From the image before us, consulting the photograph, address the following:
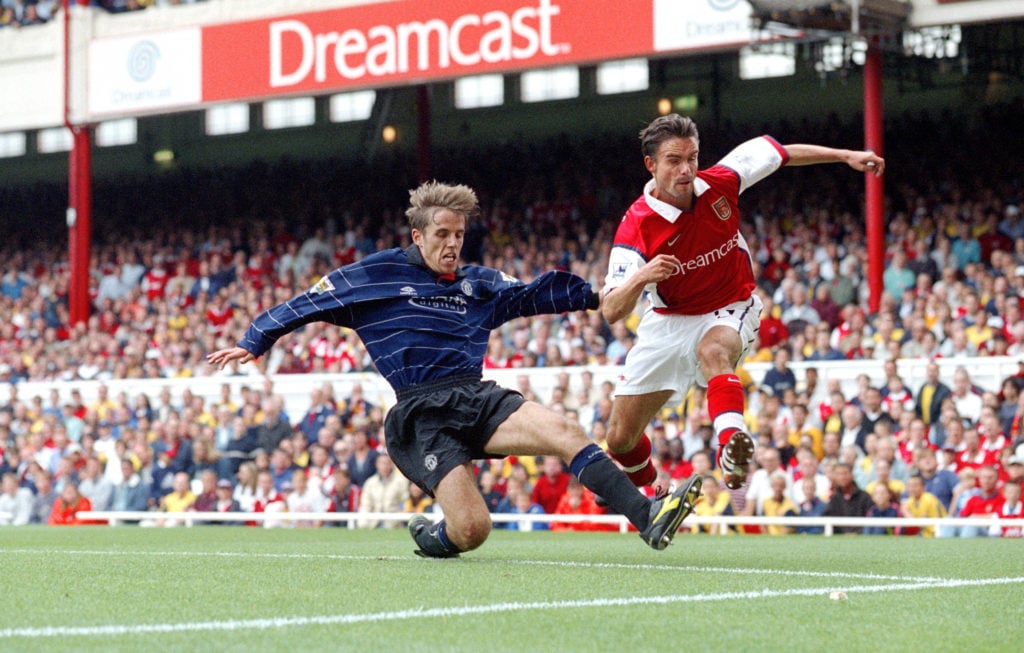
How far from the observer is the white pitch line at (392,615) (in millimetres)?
4629

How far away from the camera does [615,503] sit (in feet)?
23.0

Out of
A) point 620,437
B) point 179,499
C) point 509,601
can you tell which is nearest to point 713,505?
point 620,437

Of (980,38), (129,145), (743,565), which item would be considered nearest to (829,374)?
(980,38)

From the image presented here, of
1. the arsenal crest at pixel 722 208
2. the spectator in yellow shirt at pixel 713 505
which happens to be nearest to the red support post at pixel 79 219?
the spectator in yellow shirt at pixel 713 505

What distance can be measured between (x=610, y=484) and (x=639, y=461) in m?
1.85

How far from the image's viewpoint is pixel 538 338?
18.8 m

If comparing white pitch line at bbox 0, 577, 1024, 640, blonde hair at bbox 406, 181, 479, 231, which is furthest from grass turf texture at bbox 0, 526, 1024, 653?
blonde hair at bbox 406, 181, 479, 231

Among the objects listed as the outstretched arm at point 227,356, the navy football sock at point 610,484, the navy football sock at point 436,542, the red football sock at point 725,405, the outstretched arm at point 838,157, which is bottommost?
the navy football sock at point 436,542

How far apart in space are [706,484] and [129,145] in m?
22.0

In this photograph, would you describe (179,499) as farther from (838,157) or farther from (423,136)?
(838,157)

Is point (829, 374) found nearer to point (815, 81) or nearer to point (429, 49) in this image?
point (429, 49)

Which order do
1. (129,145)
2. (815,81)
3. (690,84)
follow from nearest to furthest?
(815,81), (690,84), (129,145)

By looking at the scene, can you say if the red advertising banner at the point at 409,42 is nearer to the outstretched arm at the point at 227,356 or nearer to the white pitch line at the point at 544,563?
the white pitch line at the point at 544,563

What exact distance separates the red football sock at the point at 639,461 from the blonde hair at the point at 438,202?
1.83m
